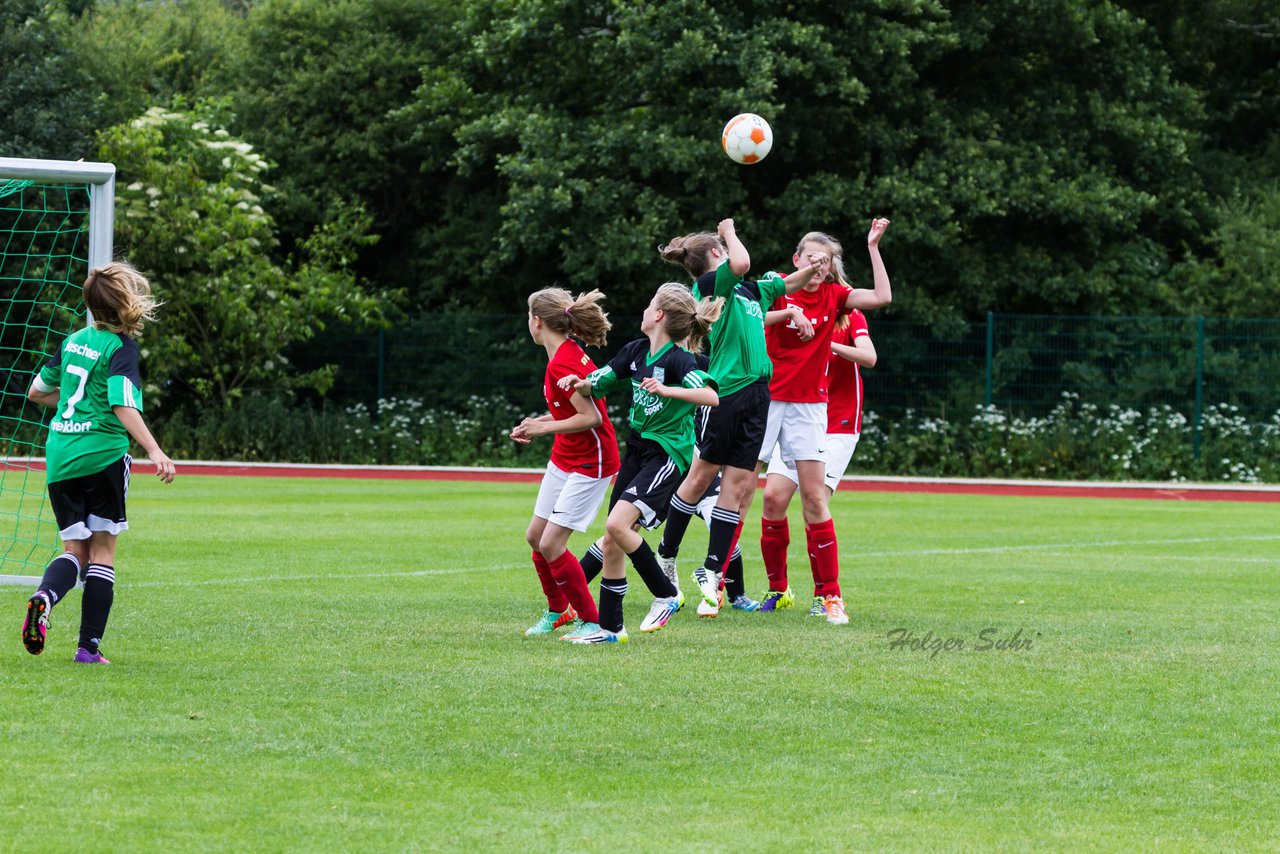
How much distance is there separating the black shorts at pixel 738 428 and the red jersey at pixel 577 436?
0.89m

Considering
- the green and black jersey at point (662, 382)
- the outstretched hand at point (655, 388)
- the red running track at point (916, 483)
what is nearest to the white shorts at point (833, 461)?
the green and black jersey at point (662, 382)

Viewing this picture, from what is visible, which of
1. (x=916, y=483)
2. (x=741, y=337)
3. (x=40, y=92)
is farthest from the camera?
(x=40, y=92)

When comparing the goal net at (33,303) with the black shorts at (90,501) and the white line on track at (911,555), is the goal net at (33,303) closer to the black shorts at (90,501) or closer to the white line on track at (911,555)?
the white line on track at (911,555)

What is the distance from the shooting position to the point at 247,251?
25734 mm

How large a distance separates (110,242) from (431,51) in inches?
898

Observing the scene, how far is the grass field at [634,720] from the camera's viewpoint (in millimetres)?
4508

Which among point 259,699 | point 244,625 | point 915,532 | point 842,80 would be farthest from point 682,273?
point 259,699

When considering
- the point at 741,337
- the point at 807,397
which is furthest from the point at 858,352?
the point at 741,337

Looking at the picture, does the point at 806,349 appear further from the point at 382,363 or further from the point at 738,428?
the point at 382,363

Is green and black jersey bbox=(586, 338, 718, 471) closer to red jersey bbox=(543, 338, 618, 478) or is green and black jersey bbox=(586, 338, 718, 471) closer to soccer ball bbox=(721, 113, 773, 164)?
red jersey bbox=(543, 338, 618, 478)

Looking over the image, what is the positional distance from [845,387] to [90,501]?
4.52m

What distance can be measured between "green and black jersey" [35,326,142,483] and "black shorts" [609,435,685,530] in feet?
7.89

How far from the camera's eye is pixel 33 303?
13.8 m

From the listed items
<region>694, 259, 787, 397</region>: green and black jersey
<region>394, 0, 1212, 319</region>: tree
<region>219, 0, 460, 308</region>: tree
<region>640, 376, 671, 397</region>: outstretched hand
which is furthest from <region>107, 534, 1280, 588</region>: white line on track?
<region>219, 0, 460, 308</region>: tree
